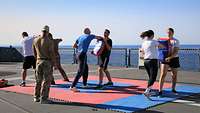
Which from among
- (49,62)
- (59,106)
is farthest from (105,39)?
(59,106)

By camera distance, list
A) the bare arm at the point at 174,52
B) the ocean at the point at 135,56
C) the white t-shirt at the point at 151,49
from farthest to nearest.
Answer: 1. the ocean at the point at 135,56
2. the bare arm at the point at 174,52
3. the white t-shirt at the point at 151,49

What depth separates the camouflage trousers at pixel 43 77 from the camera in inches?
337

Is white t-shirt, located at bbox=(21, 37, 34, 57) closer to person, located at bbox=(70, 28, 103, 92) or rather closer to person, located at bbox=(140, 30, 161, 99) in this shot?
person, located at bbox=(70, 28, 103, 92)

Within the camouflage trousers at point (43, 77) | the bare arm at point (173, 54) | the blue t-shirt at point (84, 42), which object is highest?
the blue t-shirt at point (84, 42)

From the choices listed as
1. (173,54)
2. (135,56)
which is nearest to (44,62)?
(173,54)

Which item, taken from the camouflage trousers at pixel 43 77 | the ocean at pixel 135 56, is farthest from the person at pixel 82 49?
the ocean at pixel 135 56

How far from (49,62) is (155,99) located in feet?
8.68

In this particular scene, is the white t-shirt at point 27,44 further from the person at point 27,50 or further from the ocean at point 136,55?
the ocean at point 136,55

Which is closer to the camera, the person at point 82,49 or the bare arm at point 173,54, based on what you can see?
the bare arm at point 173,54

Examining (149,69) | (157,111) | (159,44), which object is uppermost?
(159,44)

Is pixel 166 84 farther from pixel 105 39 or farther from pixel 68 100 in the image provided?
pixel 68 100

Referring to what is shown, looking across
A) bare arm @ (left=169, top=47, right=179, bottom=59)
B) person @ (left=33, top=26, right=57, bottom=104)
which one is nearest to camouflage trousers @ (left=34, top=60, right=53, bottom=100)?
person @ (left=33, top=26, right=57, bottom=104)

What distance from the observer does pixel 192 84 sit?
39.0 feet

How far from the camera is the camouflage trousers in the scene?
8.57 meters
